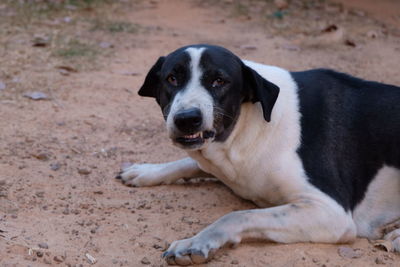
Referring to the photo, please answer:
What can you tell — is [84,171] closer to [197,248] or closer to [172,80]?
[172,80]

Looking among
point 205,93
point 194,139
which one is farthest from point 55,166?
point 205,93

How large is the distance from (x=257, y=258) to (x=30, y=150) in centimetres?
212

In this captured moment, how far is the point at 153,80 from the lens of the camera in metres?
4.27

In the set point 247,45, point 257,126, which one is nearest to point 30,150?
point 257,126

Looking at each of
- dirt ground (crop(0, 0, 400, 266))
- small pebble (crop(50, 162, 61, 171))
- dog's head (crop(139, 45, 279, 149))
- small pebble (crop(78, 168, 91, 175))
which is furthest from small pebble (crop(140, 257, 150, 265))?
small pebble (crop(50, 162, 61, 171))

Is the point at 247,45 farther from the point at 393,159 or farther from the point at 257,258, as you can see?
the point at 257,258

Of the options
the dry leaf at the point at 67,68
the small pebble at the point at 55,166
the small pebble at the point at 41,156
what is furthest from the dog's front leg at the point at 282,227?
the dry leaf at the point at 67,68

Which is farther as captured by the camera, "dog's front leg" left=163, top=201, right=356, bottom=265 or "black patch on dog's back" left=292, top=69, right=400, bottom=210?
"black patch on dog's back" left=292, top=69, right=400, bottom=210

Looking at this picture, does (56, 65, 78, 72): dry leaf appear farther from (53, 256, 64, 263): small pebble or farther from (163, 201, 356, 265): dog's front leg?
(53, 256, 64, 263): small pebble

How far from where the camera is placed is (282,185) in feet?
13.0

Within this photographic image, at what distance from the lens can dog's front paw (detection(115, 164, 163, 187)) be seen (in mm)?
4641

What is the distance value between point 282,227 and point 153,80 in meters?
1.26

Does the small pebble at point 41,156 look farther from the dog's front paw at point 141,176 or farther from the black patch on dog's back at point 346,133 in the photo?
the black patch on dog's back at point 346,133

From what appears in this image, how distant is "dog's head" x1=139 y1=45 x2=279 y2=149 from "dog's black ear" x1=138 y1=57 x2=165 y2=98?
147mm
